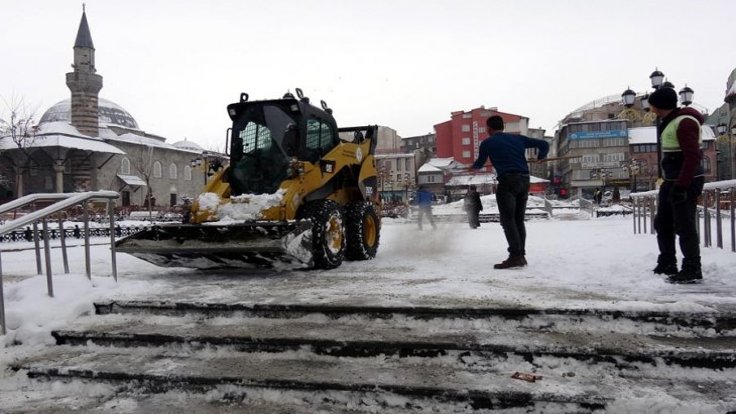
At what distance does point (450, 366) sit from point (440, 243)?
670 cm

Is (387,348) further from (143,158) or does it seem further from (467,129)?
(467,129)

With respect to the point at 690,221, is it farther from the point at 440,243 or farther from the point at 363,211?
the point at 440,243

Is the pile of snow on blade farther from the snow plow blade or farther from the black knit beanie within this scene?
the black knit beanie

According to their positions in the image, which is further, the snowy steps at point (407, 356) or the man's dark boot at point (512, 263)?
the man's dark boot at point (512, 263)

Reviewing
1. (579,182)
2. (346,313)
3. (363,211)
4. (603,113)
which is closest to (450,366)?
(346,313)

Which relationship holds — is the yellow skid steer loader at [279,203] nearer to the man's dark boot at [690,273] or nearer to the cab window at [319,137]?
the cab window at [319,137]

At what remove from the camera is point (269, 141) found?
6.82 m

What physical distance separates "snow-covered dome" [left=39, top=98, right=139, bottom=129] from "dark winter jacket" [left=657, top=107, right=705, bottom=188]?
5785 centimetres

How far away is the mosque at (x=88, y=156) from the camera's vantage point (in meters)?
37.9

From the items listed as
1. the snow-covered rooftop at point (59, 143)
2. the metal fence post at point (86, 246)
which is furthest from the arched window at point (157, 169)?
the metal fence post at point (86, 246)

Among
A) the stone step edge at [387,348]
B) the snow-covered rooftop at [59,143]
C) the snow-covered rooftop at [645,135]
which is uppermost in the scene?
the snow-covered rooftop at [645,135]

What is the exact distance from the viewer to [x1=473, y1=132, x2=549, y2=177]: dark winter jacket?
6.07 meters

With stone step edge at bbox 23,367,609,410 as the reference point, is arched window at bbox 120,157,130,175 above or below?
above

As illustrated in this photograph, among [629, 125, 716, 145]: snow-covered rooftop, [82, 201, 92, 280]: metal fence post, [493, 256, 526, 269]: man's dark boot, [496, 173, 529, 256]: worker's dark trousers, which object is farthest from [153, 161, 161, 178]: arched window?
[629, 125, 716, 145]: snow-covered rooftop
